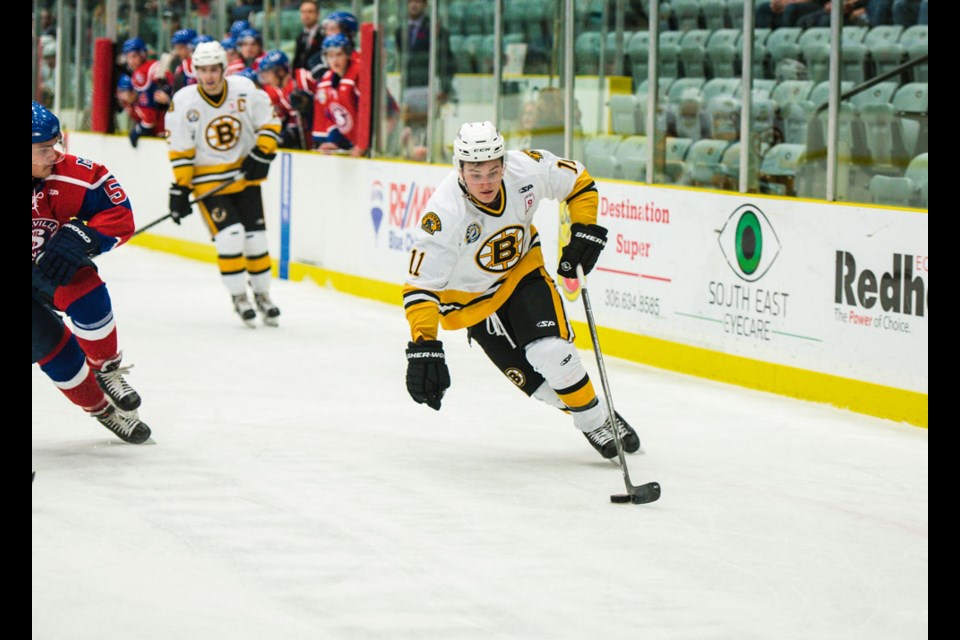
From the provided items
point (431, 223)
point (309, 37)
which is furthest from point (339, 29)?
point (431, 223)

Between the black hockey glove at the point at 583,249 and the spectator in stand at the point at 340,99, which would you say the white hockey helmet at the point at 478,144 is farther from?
the spectator in stand at the point at 340,99

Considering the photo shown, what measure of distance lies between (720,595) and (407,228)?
583 centimetres

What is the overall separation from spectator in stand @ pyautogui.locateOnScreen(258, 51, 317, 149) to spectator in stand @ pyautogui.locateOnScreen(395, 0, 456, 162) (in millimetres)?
985

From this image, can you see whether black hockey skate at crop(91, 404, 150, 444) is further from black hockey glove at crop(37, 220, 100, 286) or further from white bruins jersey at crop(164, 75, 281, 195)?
white bruins jersey at crop(164, 75, 281, 195)

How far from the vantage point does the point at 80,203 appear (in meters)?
4.75

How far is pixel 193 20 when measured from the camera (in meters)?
12.5

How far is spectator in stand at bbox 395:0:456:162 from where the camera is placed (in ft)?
30.1

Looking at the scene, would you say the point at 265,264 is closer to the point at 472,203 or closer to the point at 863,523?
the point at 472,203

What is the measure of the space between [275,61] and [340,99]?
870 mm

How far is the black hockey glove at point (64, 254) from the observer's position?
4574 mm

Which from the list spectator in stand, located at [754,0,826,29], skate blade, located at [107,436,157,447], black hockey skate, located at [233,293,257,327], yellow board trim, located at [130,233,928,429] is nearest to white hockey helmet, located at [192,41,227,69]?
black hockey skate, located at [233,293,257,327]

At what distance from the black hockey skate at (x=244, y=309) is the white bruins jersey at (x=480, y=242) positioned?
328cm

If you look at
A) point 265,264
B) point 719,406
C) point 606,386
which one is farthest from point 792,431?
point 265,264

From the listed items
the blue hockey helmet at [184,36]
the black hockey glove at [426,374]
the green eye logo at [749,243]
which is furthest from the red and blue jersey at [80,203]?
the blue hockey helmet at [184,36]
